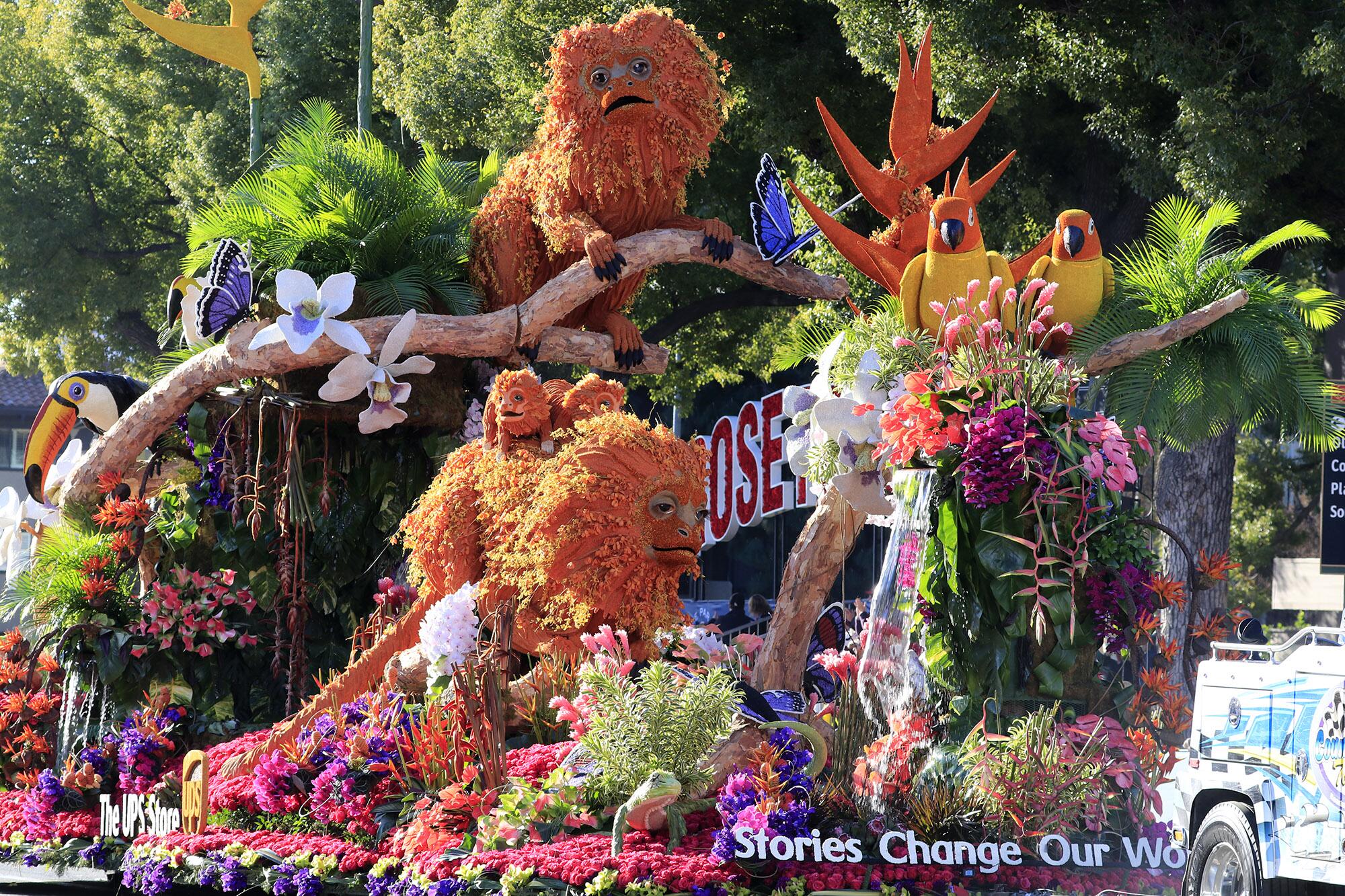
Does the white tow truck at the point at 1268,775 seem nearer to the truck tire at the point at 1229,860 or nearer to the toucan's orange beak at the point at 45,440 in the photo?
the truck tire at the point at 1229,860

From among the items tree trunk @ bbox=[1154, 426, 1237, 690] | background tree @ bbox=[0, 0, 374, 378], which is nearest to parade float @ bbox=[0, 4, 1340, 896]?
tree trunk @ bbox=[1154, 426, 1237, 690]

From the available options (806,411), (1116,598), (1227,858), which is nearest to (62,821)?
(806,411)

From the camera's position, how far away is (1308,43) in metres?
10.1

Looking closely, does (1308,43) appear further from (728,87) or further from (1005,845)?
(1005,845)

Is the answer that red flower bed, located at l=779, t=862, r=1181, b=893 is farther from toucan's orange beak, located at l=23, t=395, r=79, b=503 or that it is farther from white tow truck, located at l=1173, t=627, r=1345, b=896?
toucan's orange beak, located at l=23, t=395, r=79, b=503

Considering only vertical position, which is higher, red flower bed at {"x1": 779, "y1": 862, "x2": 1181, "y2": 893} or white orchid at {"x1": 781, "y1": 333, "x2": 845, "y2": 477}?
white orchid at {"x1": 781, "y1": 333, "x2": 845, "y2": 477}

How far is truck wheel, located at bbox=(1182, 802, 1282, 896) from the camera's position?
17.0 feet

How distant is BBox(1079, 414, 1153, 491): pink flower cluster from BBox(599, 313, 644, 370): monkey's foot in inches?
157

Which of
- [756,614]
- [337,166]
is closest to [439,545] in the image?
[337,166]

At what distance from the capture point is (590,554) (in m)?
6.82

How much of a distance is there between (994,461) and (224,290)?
504 centimetres

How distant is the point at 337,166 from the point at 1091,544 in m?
5.64

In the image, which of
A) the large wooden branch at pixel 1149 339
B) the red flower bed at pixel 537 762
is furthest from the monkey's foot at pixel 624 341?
the red flower bed at pixel 537 762

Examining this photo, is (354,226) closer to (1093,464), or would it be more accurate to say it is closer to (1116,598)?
(1093,464)
